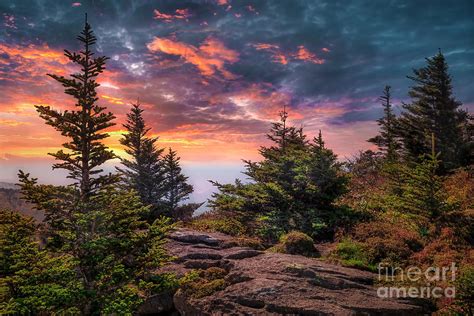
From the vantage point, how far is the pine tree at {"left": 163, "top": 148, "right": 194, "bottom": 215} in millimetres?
28948

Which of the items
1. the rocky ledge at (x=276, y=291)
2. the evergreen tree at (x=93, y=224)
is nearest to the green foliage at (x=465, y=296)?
the rocky ledge at (x=276, y=291)

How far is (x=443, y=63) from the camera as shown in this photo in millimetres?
31781

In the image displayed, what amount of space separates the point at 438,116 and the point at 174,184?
27.0 m

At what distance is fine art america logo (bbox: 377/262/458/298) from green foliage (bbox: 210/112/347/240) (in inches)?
249

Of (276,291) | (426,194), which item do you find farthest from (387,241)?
(276,291)

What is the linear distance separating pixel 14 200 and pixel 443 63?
470 feet

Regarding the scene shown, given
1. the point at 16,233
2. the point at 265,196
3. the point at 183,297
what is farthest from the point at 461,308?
the point at 16,233

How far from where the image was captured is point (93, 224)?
402 inches

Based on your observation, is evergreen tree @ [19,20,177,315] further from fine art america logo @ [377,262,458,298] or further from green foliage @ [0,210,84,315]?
fine art america logo @ [377,262,458,298]

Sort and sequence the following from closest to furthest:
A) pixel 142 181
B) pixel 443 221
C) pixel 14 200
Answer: pixel 443 221 → pixel 142 181 → pixel 14 200

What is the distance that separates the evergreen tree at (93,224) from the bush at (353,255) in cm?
741

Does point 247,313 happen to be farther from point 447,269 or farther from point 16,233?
point 16,233

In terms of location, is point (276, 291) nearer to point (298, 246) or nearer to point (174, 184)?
point (298, 246)

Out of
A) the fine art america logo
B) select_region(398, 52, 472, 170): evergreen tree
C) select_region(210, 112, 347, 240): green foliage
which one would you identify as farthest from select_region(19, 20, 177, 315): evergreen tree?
select_region(398, 52, 472, 170): evergreen tree
